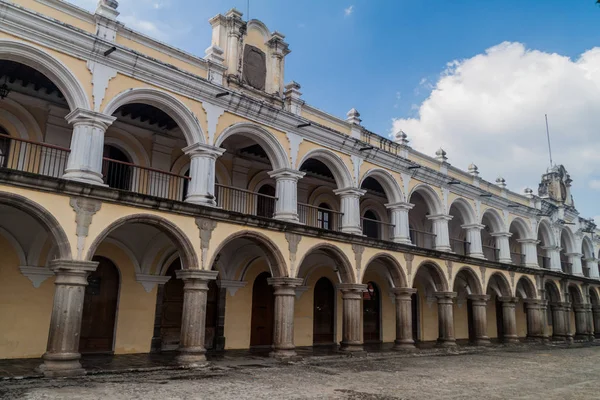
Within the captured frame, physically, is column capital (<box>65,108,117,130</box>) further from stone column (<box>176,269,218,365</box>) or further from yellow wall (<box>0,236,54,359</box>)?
stone column (<box>176,269,218,365</box>)

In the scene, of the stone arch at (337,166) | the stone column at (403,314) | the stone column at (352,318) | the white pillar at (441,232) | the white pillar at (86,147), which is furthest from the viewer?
the white pillar at (441,232)

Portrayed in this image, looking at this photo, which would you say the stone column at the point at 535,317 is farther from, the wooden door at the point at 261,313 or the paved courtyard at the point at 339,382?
the wooden door at the point at 261,313

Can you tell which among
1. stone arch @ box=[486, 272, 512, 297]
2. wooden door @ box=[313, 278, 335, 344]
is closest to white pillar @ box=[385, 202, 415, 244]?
wooden door @ box=[313, 278, 335, 344]

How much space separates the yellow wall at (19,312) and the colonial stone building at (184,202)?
0.11 ft

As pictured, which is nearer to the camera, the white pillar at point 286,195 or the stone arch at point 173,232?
the stone arch at point 173,232

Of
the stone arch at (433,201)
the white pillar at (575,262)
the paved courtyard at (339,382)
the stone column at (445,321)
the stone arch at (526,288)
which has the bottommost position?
the paved courtyard at (339,382)

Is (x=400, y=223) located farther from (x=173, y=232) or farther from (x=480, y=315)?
(x=173, y=232)

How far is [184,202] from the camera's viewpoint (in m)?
11.9

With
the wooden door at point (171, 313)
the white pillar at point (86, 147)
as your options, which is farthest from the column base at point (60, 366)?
the wooden door at point (171, 313)

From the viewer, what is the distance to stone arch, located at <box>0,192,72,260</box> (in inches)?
376

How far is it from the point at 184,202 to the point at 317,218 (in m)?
8.00

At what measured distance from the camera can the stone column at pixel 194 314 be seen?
38.4 ft

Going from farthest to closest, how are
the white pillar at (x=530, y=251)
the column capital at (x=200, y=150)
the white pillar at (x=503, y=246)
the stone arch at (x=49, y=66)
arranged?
the white pillar at (x=530, y=251)
the white pillar at (x=503, y=246)
the column capital at (x=200, y=150)
the stone arch at (x=49, y=66)

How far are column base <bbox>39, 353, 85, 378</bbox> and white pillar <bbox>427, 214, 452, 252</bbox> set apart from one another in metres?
14.0
